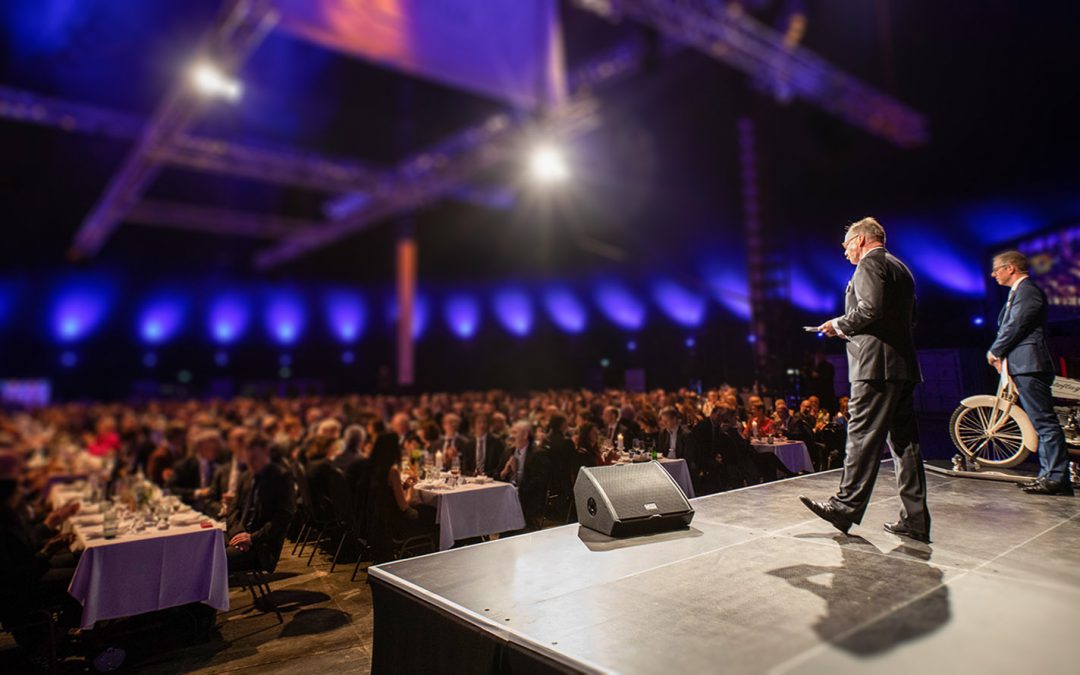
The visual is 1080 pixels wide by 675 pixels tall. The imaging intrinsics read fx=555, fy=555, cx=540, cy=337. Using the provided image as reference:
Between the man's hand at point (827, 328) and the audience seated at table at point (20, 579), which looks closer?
the man's hand at point (827, 328)

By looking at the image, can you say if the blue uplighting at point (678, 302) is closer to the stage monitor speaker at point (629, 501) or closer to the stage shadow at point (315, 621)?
the stage monitor speaker at point (629, 501)

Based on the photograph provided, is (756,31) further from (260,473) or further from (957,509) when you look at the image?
(260,473)

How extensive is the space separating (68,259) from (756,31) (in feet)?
62.8

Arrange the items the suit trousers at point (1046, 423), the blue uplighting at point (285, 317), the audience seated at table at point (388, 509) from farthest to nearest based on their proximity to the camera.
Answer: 1. the blue uplighting at point (285, 317)
2. the audience seated at table at point (388, 509)
3. the suit trousers at point (1046, 423)

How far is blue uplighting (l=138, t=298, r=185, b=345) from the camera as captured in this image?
60.9 feet

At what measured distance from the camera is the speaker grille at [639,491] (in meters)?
3.08

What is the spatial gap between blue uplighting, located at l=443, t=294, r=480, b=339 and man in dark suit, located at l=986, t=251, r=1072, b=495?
1326 centimetres

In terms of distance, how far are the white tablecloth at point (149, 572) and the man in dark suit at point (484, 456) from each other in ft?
7.39

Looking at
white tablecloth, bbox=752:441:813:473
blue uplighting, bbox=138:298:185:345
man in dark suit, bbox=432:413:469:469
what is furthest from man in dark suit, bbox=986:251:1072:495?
blue uplighting, bbox=138:298:185:345

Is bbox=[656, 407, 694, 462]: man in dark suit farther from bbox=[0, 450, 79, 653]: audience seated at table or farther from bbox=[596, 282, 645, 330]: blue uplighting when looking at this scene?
bbox=[596, 282, 645, 330]: blue uplighting

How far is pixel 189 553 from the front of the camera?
3646 millimetres

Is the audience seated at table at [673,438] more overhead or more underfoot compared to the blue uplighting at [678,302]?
more underfoot

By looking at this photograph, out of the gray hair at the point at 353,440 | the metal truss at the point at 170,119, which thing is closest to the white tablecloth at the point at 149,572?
the gray hair at the point at 353,440

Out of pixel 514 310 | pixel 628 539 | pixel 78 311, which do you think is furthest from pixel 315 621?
pixel 78 311
